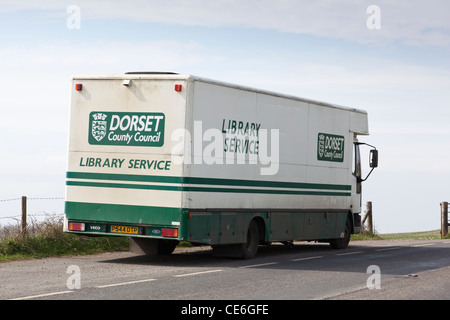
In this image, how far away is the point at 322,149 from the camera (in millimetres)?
18875

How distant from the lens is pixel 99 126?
49.1 feet

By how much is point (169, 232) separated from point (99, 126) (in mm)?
2617

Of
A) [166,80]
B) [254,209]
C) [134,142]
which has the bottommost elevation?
[254,209]

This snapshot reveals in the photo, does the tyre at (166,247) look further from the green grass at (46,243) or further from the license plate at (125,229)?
the license plate at (125,229)

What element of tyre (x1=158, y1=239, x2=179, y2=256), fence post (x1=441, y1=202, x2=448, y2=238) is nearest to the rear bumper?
tyre (x1=158, y1=239, x2=179, y2=256)

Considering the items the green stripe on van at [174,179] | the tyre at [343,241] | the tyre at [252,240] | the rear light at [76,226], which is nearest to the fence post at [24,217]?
the rear light at [76,226]

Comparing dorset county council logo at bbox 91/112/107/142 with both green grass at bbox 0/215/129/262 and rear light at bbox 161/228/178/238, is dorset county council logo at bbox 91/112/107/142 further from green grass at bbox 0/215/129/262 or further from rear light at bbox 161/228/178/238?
green grass at bbox 0/215/129/262

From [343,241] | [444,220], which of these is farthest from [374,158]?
[444,220]

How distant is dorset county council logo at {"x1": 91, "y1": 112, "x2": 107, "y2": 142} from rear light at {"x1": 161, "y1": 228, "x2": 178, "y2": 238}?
7.59 ft

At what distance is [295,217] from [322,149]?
6.83ft

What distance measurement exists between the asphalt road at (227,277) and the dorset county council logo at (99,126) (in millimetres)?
2588

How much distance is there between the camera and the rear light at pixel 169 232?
562 inches
